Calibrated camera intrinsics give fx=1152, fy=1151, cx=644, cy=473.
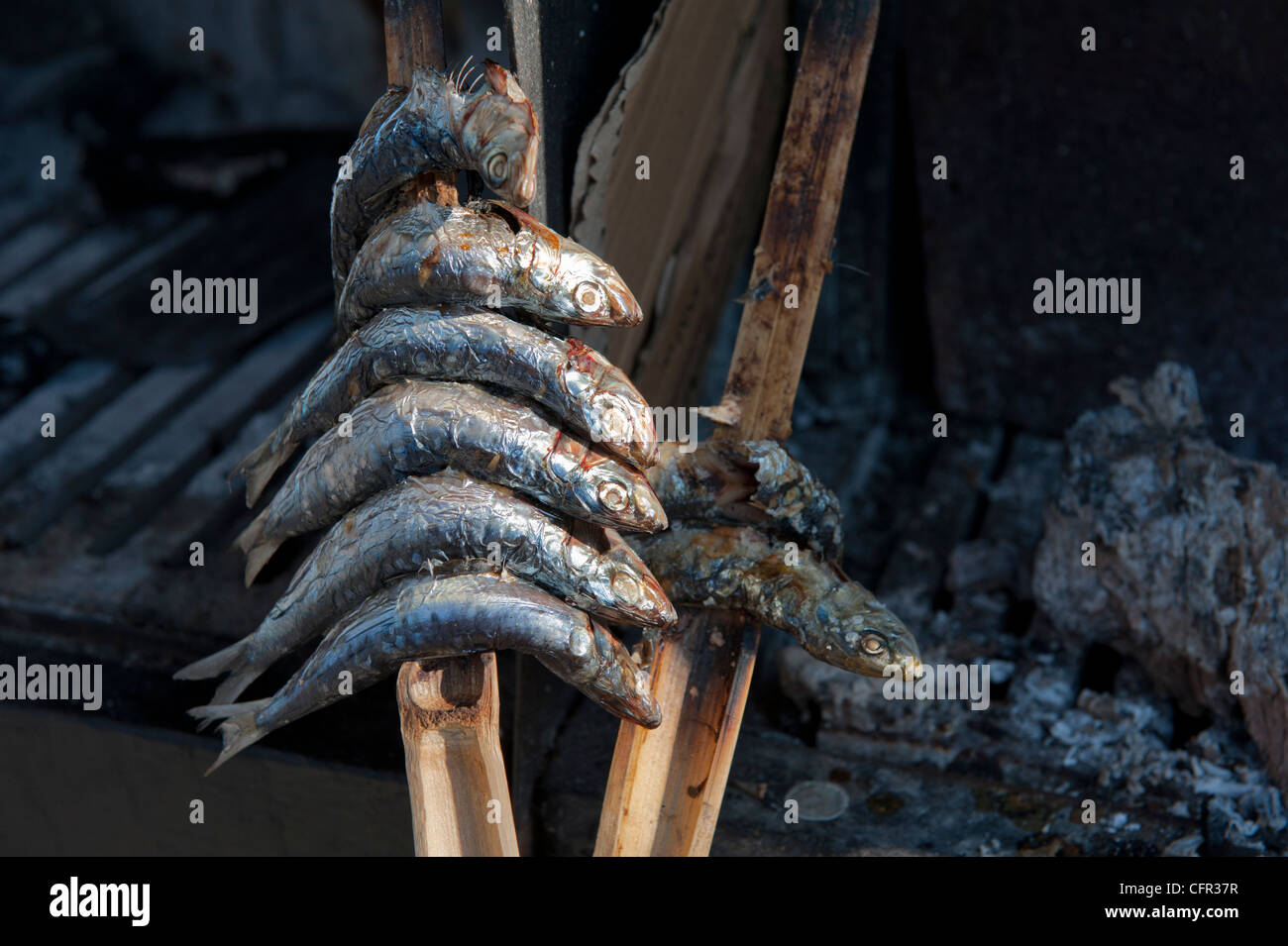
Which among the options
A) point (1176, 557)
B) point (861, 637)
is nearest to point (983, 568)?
point (1176, 557)

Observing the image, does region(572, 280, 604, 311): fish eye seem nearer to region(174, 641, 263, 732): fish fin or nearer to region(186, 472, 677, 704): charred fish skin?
region(186, 472, 677, 704): charred fish skin

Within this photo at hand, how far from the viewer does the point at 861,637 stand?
1539 mm

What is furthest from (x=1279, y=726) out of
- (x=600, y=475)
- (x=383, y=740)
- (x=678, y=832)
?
(x=383, y=740)

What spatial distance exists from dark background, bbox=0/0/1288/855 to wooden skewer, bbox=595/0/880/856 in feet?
1.02

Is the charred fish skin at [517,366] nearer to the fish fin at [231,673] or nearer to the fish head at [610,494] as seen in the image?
the fish head at [610,494]

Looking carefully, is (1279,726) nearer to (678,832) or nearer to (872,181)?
(678,832)

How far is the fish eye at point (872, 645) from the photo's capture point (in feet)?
4.99

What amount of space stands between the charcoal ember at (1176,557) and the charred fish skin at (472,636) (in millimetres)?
1085

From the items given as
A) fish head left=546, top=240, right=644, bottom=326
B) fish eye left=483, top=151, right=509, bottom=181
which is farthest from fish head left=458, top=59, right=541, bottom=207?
fish head left=546, top=240, right=644, bottom=326

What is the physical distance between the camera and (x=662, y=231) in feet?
7.40

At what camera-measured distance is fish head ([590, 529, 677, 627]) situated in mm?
1427

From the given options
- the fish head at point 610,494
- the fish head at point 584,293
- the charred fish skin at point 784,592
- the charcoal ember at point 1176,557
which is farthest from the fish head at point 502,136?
the charcoal ember at point 1176,557

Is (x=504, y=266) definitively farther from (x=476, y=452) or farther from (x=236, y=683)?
(x=236, y=683)

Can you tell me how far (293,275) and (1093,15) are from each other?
2.24 m
